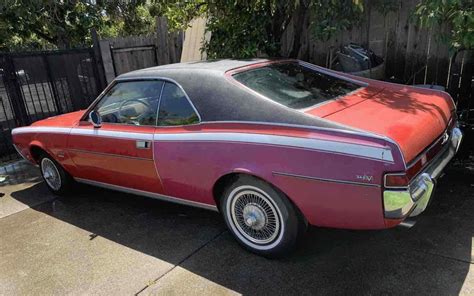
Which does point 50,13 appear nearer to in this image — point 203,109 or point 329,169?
point 203,109

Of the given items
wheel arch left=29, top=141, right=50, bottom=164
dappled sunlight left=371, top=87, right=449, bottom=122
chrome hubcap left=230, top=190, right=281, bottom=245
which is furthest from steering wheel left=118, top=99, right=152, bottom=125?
dappled sunlight left=371, top=87, right=449, bottom=122

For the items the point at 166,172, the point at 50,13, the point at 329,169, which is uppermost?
the point at 50,13

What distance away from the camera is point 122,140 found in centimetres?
360

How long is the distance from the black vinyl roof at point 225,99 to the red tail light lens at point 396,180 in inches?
16.7

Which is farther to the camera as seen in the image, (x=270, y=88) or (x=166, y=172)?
(x=166, y=172)

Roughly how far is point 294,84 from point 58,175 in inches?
120

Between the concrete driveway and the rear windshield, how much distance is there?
46.0 inches

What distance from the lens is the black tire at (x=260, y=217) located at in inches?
111

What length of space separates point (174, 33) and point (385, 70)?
4.18m

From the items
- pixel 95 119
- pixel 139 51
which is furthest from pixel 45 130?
pixel 139 51

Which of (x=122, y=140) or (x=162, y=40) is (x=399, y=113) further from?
(x=162, y=40)

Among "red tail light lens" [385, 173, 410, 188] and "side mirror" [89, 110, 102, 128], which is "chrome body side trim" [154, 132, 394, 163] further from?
"side mirror" [89, 110, 102, 128]

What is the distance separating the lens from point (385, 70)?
210 inches

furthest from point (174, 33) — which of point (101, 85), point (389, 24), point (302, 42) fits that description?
→ point (389, 24)
